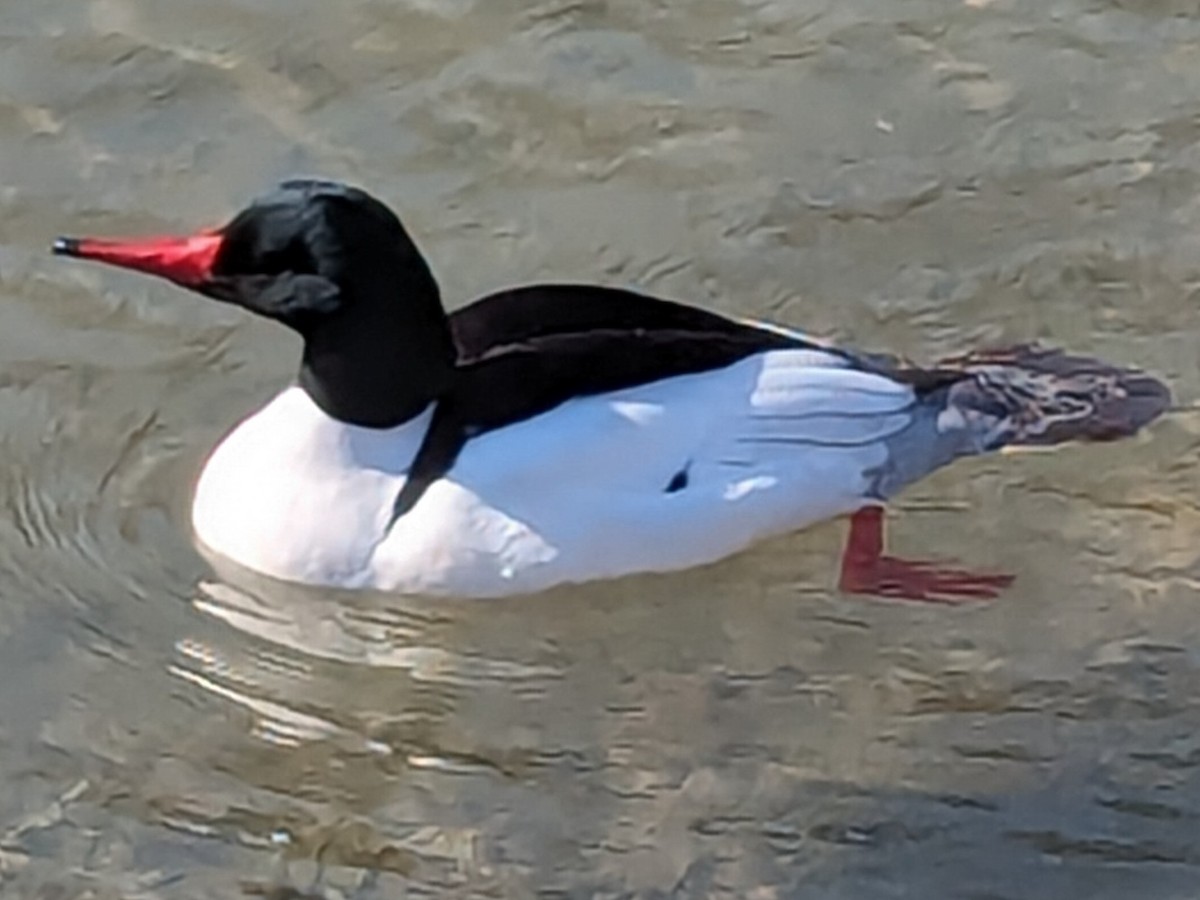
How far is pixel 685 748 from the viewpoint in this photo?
539 cm

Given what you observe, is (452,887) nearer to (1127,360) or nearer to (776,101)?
(1127,360)

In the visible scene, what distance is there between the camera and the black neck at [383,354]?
546 centimetres

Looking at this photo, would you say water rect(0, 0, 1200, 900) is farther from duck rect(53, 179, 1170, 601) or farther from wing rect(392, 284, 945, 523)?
wing rect(392, 284, 945, 523)

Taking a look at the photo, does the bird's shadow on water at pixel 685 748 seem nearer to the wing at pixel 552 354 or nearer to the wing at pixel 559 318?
the wing at pixel 552 354

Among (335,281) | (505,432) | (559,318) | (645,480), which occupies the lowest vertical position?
(645,480)

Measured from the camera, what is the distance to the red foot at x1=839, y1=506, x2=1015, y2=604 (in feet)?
18.9

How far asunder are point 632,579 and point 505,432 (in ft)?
1.33

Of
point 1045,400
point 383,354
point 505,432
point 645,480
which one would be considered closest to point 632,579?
point 645,480

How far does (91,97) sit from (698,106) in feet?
4.65

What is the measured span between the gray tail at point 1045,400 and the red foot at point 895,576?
0.28 m

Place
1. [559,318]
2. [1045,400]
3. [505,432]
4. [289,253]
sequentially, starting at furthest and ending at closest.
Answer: [1045,400] → [559,318] → [505,432] → [289,253]

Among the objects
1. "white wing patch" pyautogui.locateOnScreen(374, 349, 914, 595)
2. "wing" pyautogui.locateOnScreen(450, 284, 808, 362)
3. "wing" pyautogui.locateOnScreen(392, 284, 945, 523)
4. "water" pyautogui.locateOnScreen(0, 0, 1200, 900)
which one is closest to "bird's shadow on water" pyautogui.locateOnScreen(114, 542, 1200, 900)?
"water" pyautogui.locateOnScreen(0, 0, 1200, 900)

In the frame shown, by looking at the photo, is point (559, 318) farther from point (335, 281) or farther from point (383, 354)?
point (335, 281)

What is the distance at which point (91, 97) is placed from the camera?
729 centimetres
